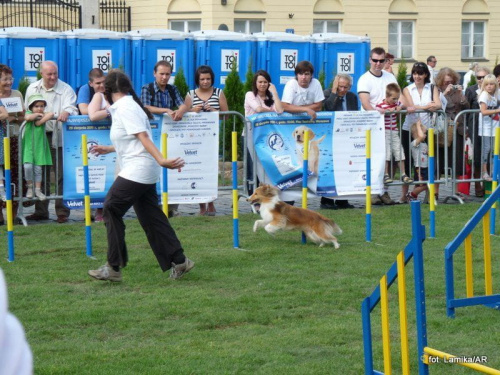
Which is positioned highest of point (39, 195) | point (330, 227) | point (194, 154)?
point (194, 154)

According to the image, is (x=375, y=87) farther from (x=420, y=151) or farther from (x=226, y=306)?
(x=226, y=306)

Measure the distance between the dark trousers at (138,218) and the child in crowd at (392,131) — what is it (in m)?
5.29

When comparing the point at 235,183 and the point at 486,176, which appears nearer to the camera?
the point at 235,183

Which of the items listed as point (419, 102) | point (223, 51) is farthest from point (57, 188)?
point (223, 51)

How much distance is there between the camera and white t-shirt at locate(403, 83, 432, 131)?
43.3 feet

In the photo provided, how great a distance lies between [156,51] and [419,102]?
12.4 metres

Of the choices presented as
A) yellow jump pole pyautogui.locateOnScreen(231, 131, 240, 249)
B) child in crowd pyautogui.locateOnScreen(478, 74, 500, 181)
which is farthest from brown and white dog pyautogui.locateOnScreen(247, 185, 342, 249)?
child in crowd pyautogui.locateOnScreen(478, 74, 500, 181)

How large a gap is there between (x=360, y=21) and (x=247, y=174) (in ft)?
95.4

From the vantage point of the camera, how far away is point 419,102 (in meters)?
13.4

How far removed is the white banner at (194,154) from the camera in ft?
35.8

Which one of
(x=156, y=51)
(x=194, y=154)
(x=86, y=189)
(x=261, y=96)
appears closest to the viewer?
(x=86, y=189)

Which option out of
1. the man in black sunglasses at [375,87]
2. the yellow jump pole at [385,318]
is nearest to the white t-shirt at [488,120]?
the man in black sunglasses at [375,87]

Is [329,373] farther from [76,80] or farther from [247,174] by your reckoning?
[76,80]

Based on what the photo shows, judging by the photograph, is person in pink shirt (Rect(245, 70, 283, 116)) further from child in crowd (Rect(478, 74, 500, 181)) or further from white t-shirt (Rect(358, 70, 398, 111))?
child in crowd (Rect(478, 74, 500, 181))
